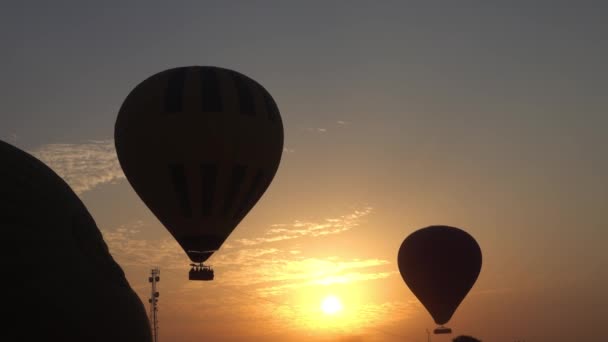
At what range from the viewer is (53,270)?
9.17 metres

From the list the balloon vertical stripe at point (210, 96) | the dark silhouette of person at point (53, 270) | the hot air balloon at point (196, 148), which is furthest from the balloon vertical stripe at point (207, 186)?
the dark silhouette of person at point (53, 270)

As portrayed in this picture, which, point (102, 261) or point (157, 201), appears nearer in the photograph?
point (102, 261)

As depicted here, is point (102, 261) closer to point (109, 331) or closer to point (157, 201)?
point (109, 331)

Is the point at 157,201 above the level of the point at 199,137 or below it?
below

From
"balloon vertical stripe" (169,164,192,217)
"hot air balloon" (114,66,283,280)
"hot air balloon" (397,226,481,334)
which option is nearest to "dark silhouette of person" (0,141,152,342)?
"hot air balloon" (114,66,283,280)

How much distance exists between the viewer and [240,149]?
29.2m

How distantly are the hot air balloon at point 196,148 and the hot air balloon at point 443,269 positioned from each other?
1887cm

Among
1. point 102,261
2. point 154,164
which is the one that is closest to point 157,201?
point 154,164

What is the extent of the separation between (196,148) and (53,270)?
20.0 meters

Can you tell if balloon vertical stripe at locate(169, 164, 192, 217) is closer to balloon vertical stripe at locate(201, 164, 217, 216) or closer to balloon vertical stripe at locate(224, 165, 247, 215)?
balloon vertical stripe at locate(201, 164, 217, 216)

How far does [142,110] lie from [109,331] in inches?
823

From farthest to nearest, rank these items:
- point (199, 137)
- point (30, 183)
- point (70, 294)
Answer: point (199, 137), point (30, 183), point (70, 294)

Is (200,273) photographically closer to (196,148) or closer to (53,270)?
(196,148)

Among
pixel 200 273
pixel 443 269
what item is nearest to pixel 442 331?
pixel 443 269
